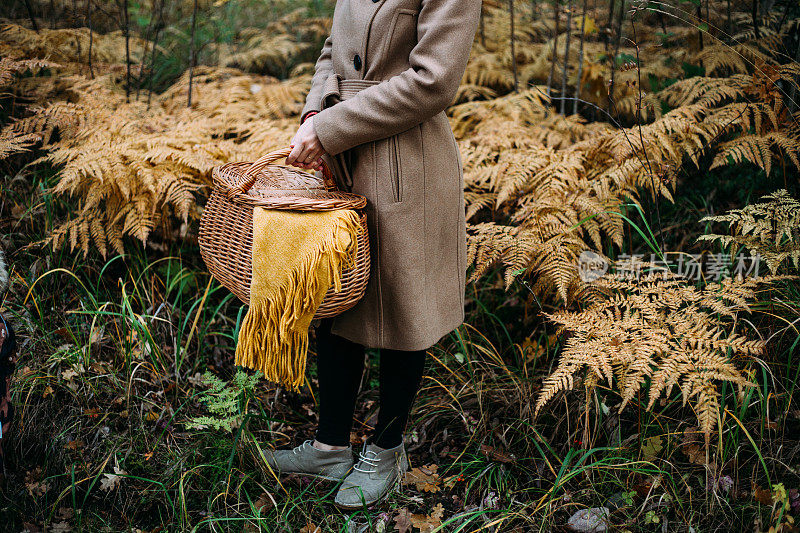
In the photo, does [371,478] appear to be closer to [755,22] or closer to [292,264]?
[292,264]

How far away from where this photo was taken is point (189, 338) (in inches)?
108

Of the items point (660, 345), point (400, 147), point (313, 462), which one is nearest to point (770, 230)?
point (660, 345)

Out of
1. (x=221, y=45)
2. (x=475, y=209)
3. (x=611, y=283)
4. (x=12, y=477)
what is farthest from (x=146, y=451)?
(x=221, y=45)

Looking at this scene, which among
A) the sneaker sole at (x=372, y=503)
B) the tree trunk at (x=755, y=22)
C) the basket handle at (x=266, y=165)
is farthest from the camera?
the tree trunk at (x=755, y=22)

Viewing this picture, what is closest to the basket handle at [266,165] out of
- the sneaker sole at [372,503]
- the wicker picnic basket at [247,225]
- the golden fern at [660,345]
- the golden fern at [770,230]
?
the wicker picnic basket at [247,225]

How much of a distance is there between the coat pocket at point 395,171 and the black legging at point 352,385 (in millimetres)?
584

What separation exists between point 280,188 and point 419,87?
2.21 ft

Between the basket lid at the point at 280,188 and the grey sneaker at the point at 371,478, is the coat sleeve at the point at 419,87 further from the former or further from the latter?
the grey sneaker at the point at 371,478

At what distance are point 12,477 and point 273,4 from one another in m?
5.05

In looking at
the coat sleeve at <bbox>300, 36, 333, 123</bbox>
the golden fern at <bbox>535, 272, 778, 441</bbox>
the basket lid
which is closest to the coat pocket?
the basket lid

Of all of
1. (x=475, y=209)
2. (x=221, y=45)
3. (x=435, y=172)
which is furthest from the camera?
(x=221, y=45)

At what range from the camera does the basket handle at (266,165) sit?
5.89ft

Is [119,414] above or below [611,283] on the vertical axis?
below

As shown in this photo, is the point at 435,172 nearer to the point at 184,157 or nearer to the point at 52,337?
the point at 184,157
